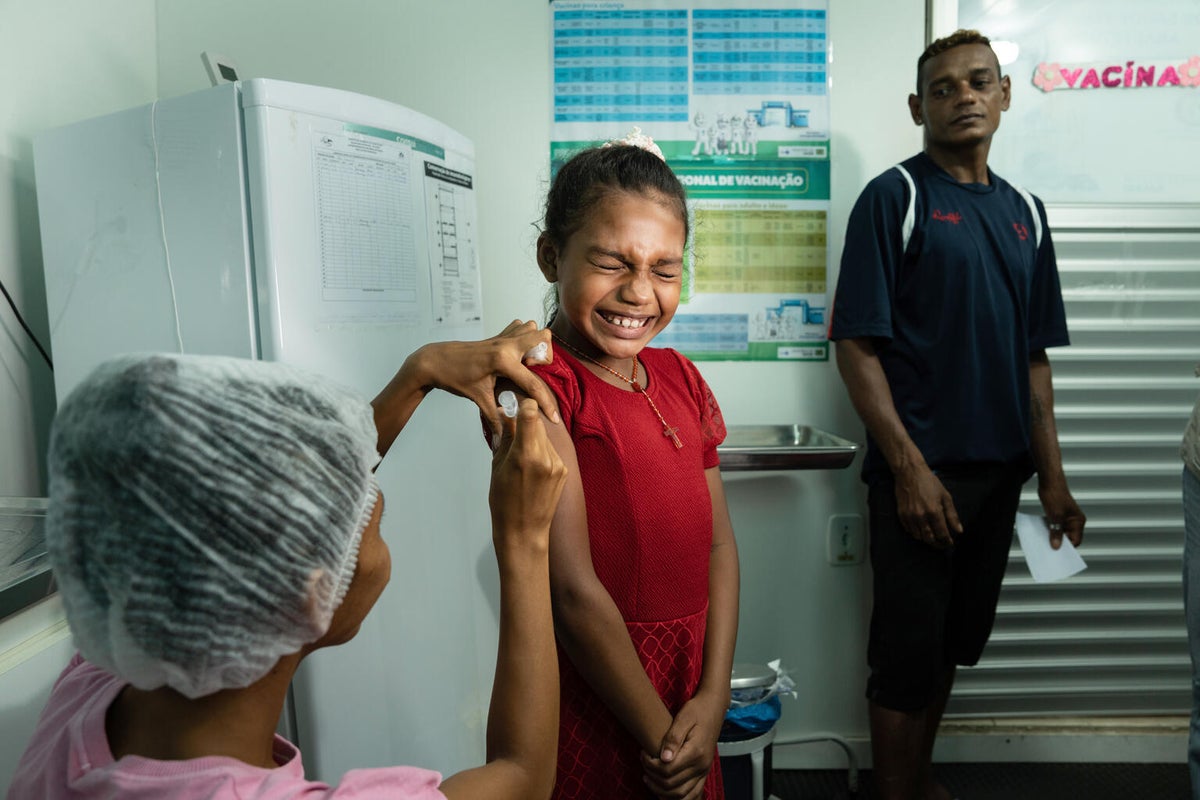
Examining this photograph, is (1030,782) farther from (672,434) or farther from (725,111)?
(725,111)

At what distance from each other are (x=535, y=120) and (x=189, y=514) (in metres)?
1.79

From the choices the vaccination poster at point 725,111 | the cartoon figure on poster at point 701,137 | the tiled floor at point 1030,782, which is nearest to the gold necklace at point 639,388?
the vaccination poster at point 725,111

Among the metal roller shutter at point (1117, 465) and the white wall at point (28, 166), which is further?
the metal roller shutter at point (1117, 465)

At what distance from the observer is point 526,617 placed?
767mm

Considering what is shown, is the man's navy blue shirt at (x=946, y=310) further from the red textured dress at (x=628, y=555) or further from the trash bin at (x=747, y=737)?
the red textured dress at (x=628, y=555)

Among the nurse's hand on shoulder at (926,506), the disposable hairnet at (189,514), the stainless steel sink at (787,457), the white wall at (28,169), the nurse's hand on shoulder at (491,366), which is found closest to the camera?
the disposable hairnet at (189,514)

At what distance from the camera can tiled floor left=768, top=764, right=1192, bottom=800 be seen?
210 cm

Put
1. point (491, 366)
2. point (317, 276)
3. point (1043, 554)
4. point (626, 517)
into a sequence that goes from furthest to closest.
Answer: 1. point (1043, 554)
2. point (317, 276)
3. point (626, 517)
4. point (491, 366)

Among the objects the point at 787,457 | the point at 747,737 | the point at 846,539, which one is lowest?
the point at 747,737

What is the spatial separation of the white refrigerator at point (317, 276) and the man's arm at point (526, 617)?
765 mm

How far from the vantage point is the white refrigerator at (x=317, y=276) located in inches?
53.8

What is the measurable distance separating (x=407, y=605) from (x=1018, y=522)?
143 cm

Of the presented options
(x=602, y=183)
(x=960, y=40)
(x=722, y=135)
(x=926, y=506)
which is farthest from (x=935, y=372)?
(x=602, y=183)

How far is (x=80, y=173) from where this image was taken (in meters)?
1.49
